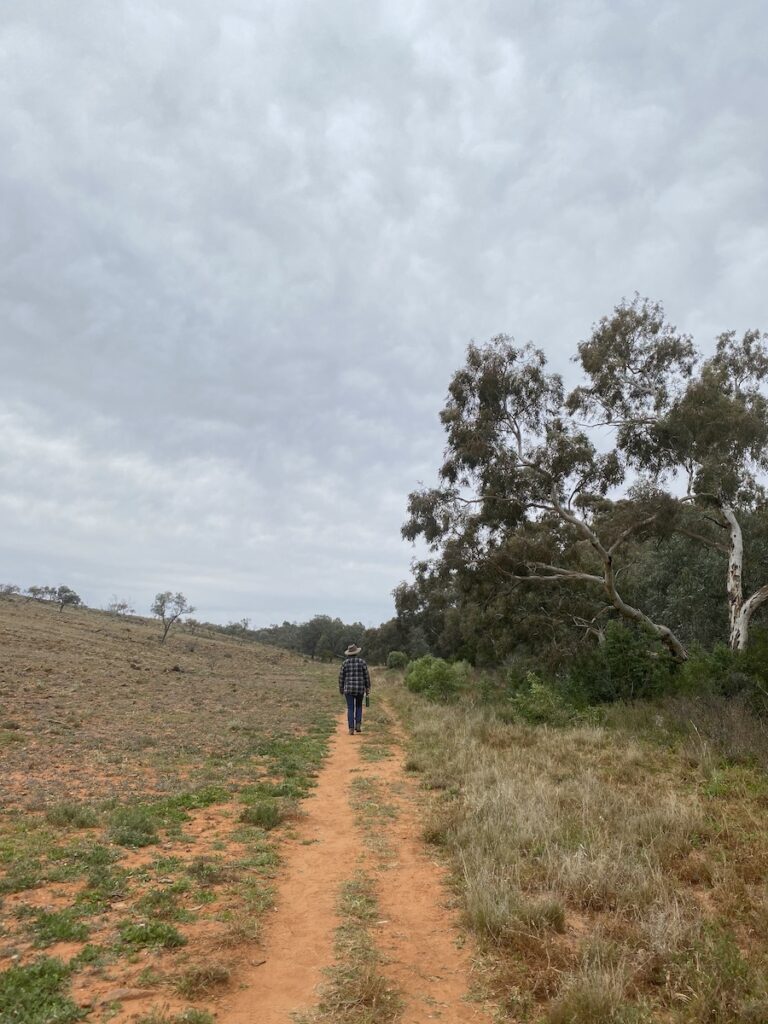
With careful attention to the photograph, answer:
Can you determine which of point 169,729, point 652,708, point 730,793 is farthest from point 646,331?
point 169,729

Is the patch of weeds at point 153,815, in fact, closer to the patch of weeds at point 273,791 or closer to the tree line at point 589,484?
the patch of weeds at point 273,791

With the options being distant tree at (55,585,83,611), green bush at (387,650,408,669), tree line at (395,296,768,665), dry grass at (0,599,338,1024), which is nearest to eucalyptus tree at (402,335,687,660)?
tree line at (395,296,768,665)

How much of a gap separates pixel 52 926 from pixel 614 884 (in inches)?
160

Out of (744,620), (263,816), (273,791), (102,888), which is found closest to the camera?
(102,888)

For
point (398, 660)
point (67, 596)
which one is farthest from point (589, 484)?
point (67, 596)

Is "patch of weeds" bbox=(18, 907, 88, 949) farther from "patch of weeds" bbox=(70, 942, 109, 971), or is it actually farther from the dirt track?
the dirt track

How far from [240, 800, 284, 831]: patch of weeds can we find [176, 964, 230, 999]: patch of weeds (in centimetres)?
319

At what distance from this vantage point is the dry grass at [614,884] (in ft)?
11.1

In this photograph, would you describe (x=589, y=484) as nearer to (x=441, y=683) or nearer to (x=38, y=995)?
(x=441, y=683)

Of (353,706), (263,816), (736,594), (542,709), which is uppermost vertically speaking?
(736,594)

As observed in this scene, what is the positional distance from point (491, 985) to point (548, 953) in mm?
408

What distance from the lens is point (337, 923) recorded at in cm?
444

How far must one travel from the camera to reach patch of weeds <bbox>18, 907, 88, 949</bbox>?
3883 mm

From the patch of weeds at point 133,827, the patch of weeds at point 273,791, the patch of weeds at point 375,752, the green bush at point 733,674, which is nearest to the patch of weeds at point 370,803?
the patch of weeds at point 273,791
